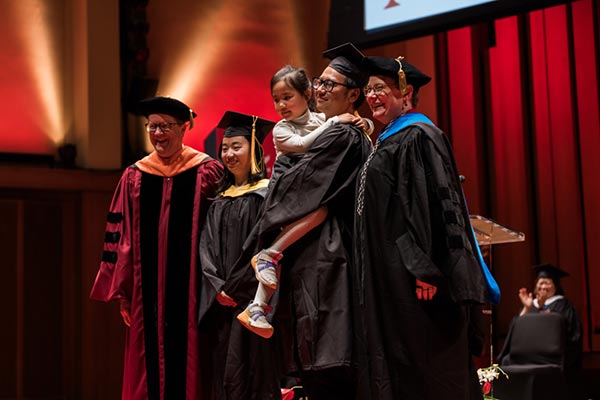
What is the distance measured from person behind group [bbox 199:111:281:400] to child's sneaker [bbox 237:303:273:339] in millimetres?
444

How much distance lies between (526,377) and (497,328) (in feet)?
11.1

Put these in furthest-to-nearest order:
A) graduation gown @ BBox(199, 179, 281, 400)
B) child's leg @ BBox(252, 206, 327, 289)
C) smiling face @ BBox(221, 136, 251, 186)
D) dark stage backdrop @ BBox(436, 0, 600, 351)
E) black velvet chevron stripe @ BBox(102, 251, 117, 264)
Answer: dark stage backdrop @ BBox(436, 0, 600, 351)
black velvet chevron stripe @ BBox(102, 251, 117, 264)
smiling face @ BBox(221, 136, 251, 186)
graduation gown @ BBox(199, 179, 281, 400)
child's leg @ BBox(252, 206, 327, 289)

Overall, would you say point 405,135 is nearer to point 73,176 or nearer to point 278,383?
point 278,383

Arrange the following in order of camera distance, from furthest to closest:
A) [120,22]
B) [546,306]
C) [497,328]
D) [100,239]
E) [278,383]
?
[497,328] → [546,306] → [120,22] → [100,239] → [278,383]

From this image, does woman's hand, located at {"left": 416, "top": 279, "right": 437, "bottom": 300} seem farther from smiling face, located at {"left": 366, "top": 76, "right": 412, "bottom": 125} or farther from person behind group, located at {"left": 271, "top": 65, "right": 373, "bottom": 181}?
person behind group, located at {"left": 271, "top": 65, "right": 373, "bottom": 181}

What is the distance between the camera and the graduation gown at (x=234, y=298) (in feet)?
13.4

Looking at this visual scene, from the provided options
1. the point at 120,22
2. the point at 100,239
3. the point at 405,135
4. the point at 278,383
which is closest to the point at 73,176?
the point at 100,239

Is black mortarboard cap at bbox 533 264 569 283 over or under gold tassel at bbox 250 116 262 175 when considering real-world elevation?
under

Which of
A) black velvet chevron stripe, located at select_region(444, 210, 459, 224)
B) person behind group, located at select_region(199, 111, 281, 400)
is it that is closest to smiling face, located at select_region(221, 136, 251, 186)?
person behind group, located at select_region(199, 111, 281, 400)

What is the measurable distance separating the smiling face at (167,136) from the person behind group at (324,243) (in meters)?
1.20

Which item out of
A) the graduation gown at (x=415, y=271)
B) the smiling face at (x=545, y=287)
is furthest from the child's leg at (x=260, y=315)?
the smiling face at (x=545, y=287)

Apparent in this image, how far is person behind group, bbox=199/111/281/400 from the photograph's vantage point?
4.13 m

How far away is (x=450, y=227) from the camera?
3.04 meters

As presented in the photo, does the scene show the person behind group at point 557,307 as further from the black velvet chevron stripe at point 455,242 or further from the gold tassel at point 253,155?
the black velvet chevron stripe at point 455,242
